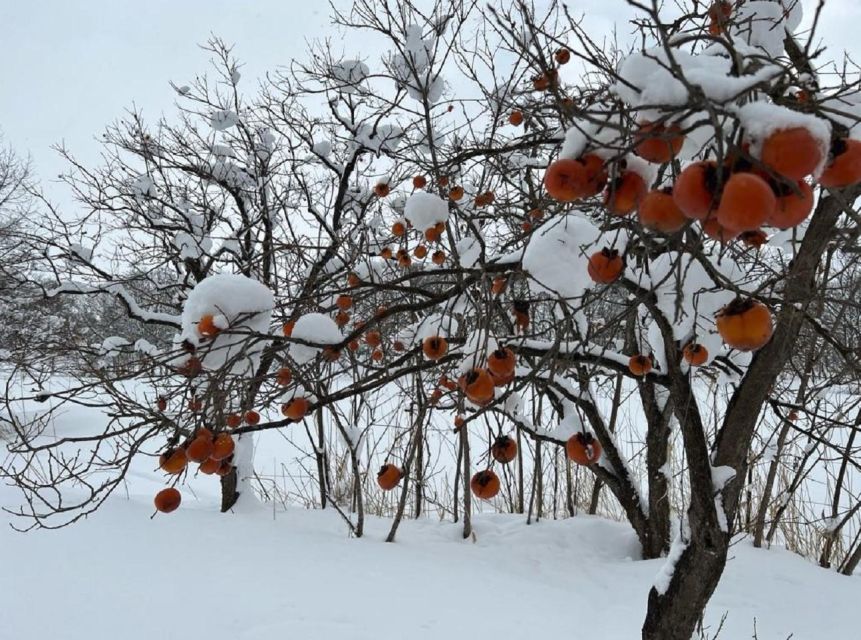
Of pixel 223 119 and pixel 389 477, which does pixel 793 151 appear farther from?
pixel 223 119

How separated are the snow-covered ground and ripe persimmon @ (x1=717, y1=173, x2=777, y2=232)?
2389 mm

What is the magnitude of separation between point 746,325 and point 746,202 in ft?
1.35

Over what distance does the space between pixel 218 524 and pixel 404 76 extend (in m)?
3.72

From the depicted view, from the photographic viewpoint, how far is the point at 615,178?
823 millimetres

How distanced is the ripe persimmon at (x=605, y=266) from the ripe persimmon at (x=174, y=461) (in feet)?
4.08

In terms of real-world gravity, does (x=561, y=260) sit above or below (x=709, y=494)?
above

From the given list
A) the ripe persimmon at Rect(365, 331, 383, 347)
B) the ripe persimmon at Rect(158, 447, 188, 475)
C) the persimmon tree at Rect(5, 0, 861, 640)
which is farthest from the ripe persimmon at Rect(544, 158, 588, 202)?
the ripe persimmon at Rect(365, 331, 383, 347)

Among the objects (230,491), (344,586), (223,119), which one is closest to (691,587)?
(344,586)

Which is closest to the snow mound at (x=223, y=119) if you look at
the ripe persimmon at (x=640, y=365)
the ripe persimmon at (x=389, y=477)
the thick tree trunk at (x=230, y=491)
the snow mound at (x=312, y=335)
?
the thick tree trunk at (x=230, y=491)

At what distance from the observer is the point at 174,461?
4.95 ft

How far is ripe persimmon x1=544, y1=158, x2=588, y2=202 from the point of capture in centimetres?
81

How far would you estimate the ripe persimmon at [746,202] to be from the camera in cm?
57

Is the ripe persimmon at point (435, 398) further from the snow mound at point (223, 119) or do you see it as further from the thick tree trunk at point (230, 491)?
the snow mound at point (223, 119)

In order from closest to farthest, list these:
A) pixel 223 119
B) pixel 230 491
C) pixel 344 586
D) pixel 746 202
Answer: pixel 746 202 < pixel 344 586 < pixel 230 491 < pixel 223 119
